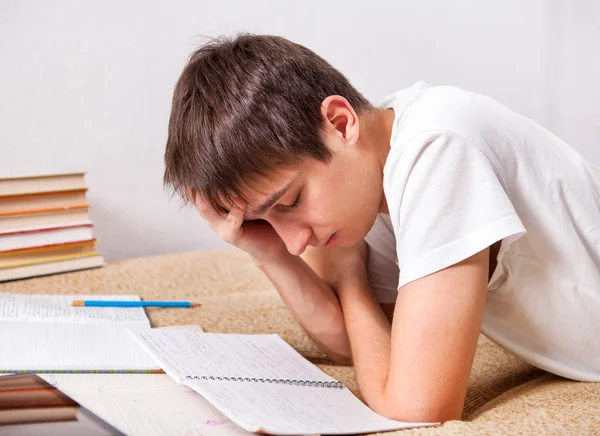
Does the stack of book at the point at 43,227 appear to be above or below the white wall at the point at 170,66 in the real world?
below

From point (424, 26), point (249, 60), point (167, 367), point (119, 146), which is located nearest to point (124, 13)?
point (119, 146)

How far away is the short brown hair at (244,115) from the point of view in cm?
92

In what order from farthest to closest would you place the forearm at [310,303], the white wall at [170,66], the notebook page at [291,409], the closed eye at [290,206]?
the white wall at [170,66] → the forearm at [310,303] → the closed eye at [290,206] → the notebook page at [291,409]

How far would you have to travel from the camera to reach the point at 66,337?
1.08m

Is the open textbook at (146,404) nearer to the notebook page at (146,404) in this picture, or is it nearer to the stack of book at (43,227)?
the notebook page at (146,404)

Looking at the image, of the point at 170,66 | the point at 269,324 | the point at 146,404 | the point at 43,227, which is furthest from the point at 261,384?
the point at 170,66

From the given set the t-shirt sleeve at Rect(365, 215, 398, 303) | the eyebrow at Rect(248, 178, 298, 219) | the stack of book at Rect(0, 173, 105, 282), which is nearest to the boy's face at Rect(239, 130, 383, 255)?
the eyebrow at Rect(248, 178, 298, 219)

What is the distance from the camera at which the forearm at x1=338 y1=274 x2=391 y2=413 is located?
938mm

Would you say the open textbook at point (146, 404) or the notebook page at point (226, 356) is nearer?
the open textbook at point (146, 404)

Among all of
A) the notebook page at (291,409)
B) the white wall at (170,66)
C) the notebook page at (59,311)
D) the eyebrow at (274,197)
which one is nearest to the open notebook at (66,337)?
the notebook page at (59,311)

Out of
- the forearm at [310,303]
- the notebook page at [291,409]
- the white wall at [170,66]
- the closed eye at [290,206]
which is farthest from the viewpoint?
the white wall at [170,66]

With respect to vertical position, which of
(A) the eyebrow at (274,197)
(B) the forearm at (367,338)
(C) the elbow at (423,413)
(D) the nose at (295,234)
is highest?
(A) the eyebrow at (274,197)

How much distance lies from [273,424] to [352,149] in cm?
39

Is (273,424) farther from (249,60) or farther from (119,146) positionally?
(119,146)
